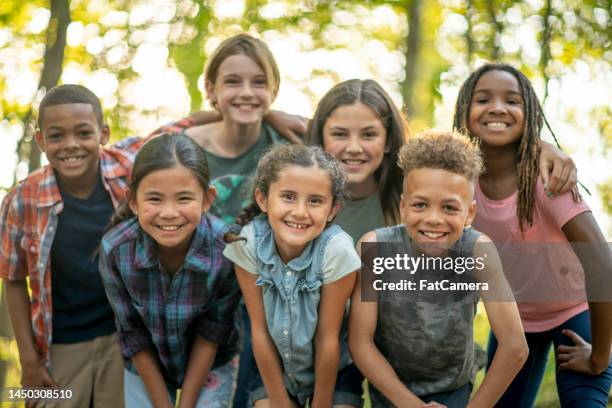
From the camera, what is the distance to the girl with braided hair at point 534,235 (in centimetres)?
314

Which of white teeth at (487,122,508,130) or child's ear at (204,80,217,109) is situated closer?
white teeth at (487,122,508,130)

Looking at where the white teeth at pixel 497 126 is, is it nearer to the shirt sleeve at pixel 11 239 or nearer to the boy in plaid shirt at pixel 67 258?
the boy in plaid shirt at pixel 67 258

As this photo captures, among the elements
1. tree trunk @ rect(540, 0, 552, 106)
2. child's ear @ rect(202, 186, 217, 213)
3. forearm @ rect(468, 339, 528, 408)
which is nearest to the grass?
forearm @ rect(468, 339, 528, 408)

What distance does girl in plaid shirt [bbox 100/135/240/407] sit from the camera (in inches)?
124

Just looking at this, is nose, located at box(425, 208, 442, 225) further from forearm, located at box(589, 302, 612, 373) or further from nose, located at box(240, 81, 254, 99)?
nose, located at box(240, 81, 254, 99)

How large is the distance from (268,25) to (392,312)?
6162mm

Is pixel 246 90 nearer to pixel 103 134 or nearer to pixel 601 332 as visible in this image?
pixel 103 134

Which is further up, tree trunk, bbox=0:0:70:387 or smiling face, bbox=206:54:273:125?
tree trunk, bbox=0:0:70:387

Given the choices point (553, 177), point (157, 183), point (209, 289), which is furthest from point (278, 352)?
point (553, 177)

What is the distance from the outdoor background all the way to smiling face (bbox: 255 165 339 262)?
11.1 feet

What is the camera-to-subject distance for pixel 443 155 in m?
2.96

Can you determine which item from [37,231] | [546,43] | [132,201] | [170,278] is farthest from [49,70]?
[546,43]

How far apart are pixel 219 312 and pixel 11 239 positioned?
Answer: 1.23m

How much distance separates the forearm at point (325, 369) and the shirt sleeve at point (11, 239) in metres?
1.73
